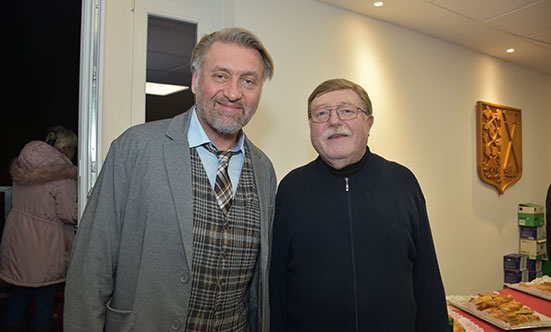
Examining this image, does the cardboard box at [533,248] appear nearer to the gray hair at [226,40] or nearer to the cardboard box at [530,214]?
the cardboard box at [530,214]

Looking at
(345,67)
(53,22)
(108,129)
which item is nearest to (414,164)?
(345,67)

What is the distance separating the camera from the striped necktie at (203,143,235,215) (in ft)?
4.05

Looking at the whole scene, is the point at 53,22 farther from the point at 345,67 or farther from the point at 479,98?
the point at 479,98

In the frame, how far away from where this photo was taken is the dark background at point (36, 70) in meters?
2.72

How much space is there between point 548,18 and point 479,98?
1014 millimetres

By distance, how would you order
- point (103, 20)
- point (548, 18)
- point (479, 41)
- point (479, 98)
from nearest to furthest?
point (103, 20) < point (548, 18) < point (479, 41) < point (479, 98)

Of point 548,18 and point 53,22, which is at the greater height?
point 548,18

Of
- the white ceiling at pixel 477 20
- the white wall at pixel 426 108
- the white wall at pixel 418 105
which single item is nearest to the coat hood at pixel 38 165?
the white wall at pixel 418 105

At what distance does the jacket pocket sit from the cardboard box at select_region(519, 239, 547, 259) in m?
4.72

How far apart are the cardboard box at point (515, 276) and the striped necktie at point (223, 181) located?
4263 mm

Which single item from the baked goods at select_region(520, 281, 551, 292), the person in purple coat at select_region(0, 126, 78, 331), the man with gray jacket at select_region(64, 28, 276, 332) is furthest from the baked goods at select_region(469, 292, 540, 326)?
the person in purple coat at select_region(0, 126, 78, 331)

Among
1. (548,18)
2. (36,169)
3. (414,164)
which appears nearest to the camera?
(36,169)

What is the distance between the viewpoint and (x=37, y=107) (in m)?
2.80

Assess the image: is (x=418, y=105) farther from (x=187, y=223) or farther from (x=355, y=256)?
(x=187, y=223)
